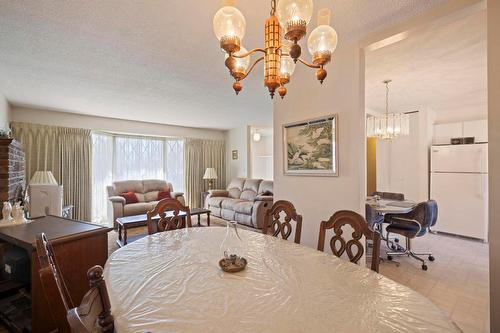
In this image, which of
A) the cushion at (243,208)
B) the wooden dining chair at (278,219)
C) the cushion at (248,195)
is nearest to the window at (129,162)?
the cushion at (248,195)

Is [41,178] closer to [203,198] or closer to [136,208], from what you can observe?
[136,208]

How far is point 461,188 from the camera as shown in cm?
420

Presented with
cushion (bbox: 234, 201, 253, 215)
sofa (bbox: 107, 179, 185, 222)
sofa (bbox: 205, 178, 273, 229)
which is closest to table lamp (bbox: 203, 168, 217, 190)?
sofa (bbox: 205, 178, 273, 229)

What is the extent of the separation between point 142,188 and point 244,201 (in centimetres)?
251

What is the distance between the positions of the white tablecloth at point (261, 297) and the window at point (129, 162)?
15.8 ft

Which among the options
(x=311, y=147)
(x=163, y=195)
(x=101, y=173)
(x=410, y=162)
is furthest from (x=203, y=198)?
(x=410, y=162)

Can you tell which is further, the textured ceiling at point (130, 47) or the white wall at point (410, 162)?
the white wall at point (410, 162)

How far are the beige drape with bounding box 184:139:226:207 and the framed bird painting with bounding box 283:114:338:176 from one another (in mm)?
4486

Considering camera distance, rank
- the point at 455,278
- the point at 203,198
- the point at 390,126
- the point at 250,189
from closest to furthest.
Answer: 1. the point at 455,278
2. the point at 390,126
3. the point at 250,189
4. the point at 203,198

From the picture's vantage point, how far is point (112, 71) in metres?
2.85

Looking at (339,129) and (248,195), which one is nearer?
(339,129)

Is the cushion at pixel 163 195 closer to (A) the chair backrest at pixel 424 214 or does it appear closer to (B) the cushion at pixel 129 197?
(B) the cushion at pixel 129 197

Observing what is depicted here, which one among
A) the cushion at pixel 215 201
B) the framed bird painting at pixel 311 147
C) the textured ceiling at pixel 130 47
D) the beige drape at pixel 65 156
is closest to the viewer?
the textured ceiling at pixel 130 47

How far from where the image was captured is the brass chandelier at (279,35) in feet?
3.77
